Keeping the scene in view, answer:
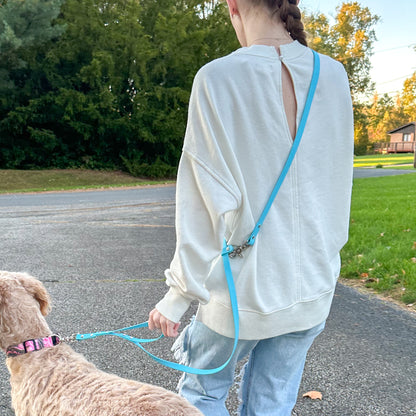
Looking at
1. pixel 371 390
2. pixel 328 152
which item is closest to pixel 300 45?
pixel 328 152

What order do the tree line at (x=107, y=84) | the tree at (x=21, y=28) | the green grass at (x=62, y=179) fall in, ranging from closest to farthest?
1. the green grass at (x=62, y=179)
2. the tree at (x=21, y=28)
3. the tree line at (x=107, y=84)

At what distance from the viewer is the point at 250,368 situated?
5.43 feet

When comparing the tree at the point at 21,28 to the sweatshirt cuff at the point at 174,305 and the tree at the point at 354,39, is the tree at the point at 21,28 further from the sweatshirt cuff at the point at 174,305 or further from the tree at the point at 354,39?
the tree at the point at 354,39

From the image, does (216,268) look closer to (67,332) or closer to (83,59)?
(67,332)

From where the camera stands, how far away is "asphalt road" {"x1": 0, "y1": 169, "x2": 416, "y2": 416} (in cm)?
284

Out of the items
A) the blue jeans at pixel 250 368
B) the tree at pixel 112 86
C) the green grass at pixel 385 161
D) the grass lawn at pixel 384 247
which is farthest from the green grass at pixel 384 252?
the green grass at pixel 385 161

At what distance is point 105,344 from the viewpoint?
3576mm

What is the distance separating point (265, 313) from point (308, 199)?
0.40m

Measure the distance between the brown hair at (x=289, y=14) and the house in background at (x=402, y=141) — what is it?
72227mm

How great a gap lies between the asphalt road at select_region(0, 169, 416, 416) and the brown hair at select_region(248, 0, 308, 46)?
2.18m

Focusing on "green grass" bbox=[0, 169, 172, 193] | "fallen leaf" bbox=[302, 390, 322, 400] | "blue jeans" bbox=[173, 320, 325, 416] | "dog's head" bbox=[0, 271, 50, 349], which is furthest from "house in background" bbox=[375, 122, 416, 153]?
"dog's head" bbox=[0, 271, 50, 349]

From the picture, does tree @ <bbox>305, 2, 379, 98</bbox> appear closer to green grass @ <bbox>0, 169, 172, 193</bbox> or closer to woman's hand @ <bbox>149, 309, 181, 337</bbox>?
green grass @ <bbox>0, 169, 172, 193</bbox>

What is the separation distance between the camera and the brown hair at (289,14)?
1433 mm

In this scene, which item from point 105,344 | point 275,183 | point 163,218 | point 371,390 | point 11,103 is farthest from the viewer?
point 11,103
